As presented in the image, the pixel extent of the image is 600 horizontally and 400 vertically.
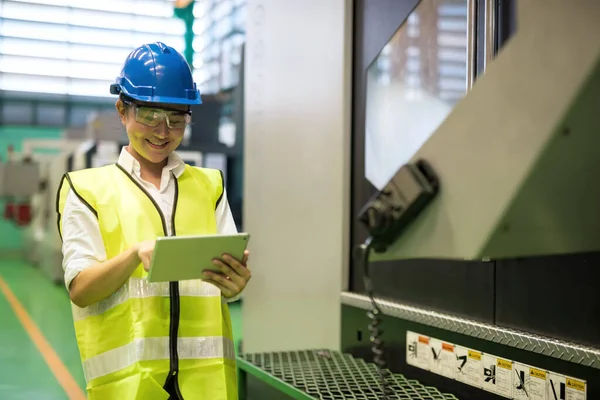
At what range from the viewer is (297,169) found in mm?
3727

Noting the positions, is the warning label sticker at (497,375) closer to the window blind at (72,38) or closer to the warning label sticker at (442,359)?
the warning label sticker at (442,359)

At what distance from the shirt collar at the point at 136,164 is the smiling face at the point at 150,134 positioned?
0.10 ft

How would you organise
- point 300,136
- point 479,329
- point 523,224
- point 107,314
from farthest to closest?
point 300,136 → point 479,329 → point 107,314 → point 523,224

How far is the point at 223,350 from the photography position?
1835mm

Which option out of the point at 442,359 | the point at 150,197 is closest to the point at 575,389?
the point at 442,359

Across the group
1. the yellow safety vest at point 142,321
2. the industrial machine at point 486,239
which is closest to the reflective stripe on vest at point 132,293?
the yellow safety vest at point 142,321

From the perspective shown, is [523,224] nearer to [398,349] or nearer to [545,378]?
[545,378]

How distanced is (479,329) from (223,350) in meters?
1.15

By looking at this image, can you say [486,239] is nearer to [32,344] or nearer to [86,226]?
[86,226]

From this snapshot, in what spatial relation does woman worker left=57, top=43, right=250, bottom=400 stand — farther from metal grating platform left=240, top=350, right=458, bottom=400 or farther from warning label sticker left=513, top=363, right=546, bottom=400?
warning label sticker left=513, top=363, right=546, bottom=400

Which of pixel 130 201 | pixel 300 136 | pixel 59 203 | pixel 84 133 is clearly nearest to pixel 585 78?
pixel 130 201

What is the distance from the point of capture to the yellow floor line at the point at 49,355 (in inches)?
167

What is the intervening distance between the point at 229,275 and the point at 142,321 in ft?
0.90

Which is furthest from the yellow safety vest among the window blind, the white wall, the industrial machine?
the window blind
